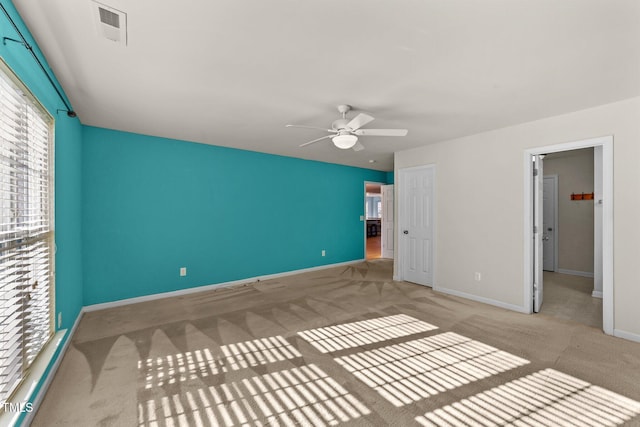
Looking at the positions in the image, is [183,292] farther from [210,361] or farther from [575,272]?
[575,272]

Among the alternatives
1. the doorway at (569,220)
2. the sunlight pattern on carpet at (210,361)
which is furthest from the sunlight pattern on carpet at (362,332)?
the doorway at (569,220)

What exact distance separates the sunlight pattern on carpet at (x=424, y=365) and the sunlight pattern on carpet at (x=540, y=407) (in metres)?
0.18

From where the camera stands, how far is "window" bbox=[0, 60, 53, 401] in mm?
1562

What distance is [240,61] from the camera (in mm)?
2139

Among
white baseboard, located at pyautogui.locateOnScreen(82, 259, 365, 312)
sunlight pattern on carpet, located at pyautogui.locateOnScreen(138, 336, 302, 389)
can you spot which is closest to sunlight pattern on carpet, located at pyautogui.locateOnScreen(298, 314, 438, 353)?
sunlight pattern on carpet, located at pyautogui.locateOnScreen(138, 336, 302, 389)

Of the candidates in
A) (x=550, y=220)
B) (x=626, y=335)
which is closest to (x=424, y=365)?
(x=626, y=335)

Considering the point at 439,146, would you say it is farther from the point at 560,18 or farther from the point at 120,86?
the point at 120,86

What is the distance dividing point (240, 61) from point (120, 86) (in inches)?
50.6

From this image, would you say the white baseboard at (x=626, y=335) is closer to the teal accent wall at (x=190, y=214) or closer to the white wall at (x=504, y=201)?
the white wall at (x=504, y=201)

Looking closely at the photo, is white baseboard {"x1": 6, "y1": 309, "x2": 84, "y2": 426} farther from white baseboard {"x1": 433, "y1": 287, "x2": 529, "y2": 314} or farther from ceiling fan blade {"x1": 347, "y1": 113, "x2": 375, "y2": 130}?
white baseboard {"x1": 433, "y1": 287, "x2": 529, "y2": 314}

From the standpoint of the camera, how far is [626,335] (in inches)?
112

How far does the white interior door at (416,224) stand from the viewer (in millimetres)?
Result: 4785

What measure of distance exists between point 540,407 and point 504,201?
2.63 meters

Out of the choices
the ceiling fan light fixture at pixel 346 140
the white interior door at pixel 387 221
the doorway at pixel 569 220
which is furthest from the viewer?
the white interior door at pixel 387 221
